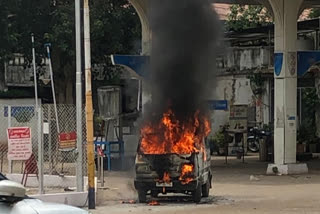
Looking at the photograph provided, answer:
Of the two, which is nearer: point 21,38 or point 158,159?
point 158,159

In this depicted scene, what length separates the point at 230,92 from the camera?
3950 centimetres

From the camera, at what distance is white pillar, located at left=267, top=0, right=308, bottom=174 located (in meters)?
23.2

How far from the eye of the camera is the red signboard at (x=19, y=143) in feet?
51.1

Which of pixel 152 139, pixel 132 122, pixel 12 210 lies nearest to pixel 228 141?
pixel 132 122

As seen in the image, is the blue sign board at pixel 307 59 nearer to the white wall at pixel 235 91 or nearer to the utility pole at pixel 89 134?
the utility pole at pixel 89 134

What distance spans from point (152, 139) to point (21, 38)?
59.8ft

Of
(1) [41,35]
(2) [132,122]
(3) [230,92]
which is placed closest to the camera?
(2) [132,122]

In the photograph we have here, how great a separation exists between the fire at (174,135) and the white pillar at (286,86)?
247 inches

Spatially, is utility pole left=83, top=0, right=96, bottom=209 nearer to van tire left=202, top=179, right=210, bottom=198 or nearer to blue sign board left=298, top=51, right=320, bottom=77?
van tire left=202, top=179, right=210, bottom=198

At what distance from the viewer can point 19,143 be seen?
15734 mm

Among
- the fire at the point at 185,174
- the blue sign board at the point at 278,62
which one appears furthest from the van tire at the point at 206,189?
the blue sign board at the point at 278,62

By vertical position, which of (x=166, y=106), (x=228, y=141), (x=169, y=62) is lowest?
(x=228, y=141)

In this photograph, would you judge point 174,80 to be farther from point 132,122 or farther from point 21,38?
point 21,38

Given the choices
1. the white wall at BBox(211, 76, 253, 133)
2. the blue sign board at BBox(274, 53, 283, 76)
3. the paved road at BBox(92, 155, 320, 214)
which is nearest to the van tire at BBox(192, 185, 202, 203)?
the paved road at BBox(92, 155, 320, 214)
